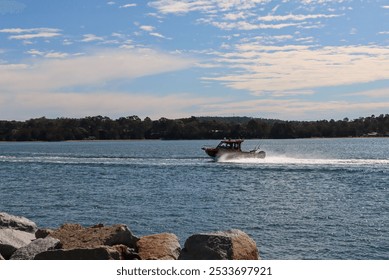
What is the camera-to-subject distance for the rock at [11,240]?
39.3 feet

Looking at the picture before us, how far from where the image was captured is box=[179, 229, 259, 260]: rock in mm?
10555

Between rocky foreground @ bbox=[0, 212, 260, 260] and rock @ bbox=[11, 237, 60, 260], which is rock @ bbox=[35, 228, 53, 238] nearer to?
rocky foreground @ bbox=[0, 212, 260, 260]

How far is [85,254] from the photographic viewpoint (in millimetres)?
10195

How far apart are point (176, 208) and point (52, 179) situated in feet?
71.7

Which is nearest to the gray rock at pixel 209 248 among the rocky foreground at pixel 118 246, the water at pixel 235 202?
the rocky foreground at pixel 118 246

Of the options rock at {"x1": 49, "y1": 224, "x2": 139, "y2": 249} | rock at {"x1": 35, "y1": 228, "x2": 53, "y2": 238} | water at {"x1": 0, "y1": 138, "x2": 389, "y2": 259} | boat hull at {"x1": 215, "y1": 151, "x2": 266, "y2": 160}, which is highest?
rock at {"x1": 49, "y1": 224, "x2": 139, "y2": 249}

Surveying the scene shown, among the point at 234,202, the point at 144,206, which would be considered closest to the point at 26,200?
the point at 144,206

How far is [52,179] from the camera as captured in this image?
50.1 m

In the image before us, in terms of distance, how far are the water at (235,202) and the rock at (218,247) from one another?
28.2 feet

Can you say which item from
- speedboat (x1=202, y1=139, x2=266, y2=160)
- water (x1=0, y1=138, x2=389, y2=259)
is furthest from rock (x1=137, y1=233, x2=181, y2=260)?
speedboat (x1=202, y1=139, x2=266, y2=160)

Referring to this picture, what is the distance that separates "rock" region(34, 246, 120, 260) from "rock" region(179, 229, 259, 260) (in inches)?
54.6

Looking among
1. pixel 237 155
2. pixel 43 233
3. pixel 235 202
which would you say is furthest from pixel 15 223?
pixel 237 155

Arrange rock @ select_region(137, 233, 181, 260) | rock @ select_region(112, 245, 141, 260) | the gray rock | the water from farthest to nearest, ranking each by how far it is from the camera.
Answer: the water
rock @ select_region(137, 233, 181, 260)
rock @ select_region(112, 245, 141, 260)
the gray rock

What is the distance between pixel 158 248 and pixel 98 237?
1.21 meters
